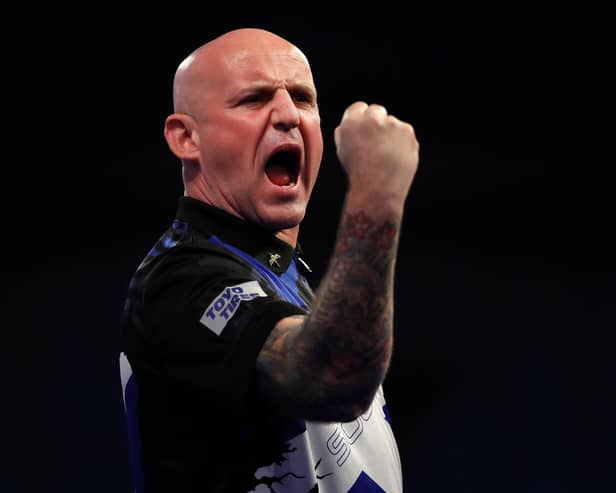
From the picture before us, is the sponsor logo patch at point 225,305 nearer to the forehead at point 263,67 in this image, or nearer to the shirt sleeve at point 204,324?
the shirt sleeve at point 204,324

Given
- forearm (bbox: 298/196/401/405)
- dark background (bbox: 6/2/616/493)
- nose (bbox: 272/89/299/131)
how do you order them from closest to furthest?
forearm (bbox: 298/196/401/405) < nose (bbox: 272/89/299/131) < dark background (bbox: 6/2/616/493)

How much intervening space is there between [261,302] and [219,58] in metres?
0.40

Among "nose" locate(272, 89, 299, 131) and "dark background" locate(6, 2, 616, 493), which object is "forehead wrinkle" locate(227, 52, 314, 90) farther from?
"dark background" locate(6, 2, 616, 493)

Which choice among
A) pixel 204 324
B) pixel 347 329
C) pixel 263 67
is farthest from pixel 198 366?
pixel 263 67

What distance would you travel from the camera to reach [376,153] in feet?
2.49

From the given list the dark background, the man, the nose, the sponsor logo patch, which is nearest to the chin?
the man

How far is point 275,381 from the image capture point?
77 centimetres

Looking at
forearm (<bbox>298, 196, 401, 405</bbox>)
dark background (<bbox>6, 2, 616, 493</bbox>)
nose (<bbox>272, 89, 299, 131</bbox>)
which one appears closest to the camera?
forearm (<bbox>298, 196, 401, 405</bbox>)

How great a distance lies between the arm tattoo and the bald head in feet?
1.31

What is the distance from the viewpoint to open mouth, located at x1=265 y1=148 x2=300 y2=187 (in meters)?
1.07

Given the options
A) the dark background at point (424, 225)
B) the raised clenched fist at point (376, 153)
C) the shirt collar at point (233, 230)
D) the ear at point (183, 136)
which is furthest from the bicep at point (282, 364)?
the dark background at point (424, 225)

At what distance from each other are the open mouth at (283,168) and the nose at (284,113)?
4 cm

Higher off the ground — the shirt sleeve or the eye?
the eye

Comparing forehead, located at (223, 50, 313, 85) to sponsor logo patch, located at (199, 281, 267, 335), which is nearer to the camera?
sponsor logo patch, located at (199, 281, 267, 335)
